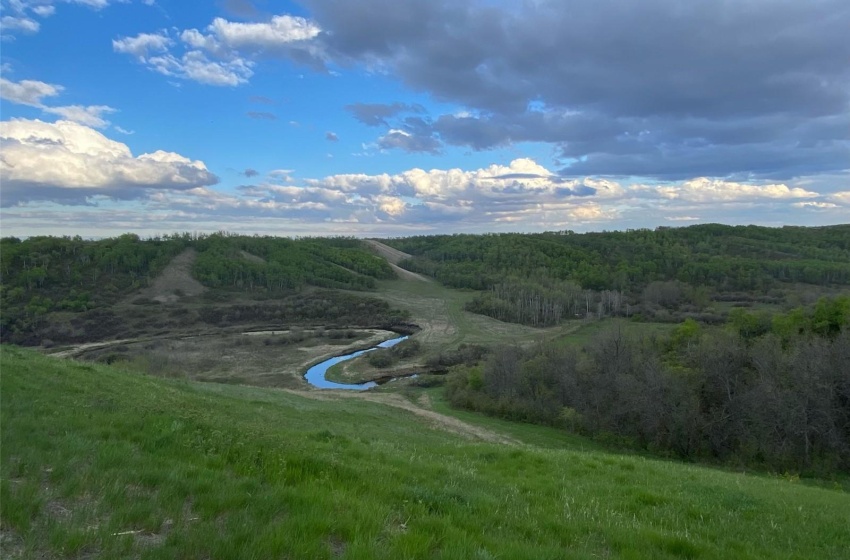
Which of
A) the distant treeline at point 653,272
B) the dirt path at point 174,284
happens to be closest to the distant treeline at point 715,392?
the distant treeline at point 653,272

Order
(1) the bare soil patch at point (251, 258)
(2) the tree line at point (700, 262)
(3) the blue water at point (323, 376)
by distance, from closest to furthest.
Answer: (3) the blue water at point (323, 376) → (2) the tree line at point (700, 262) → (1) the bare soil patch at point (251, 258)

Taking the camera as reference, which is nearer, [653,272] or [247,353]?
[247,353]

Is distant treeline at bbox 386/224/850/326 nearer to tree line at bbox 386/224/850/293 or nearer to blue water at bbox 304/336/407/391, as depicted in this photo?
tree line at bbox 386/224/850/293

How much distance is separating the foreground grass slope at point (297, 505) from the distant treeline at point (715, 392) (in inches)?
1196

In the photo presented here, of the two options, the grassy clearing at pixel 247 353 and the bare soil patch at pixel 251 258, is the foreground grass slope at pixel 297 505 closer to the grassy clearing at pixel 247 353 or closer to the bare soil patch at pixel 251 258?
the grassy clearing at pixel 247 353

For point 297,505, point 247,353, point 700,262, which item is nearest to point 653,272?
point 700,262

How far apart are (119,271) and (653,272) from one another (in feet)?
533

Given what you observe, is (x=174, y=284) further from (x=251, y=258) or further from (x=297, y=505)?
(x=297, y=505)

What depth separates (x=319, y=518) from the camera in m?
5.45

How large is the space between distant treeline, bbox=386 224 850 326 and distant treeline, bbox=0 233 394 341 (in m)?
50.2

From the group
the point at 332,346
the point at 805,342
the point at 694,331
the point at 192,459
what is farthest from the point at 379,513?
the point at 332,346

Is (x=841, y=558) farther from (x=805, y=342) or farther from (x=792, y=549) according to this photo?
(x=805, y=342)

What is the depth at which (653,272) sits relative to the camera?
541ft

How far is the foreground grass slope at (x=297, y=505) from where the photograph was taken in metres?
4.95
